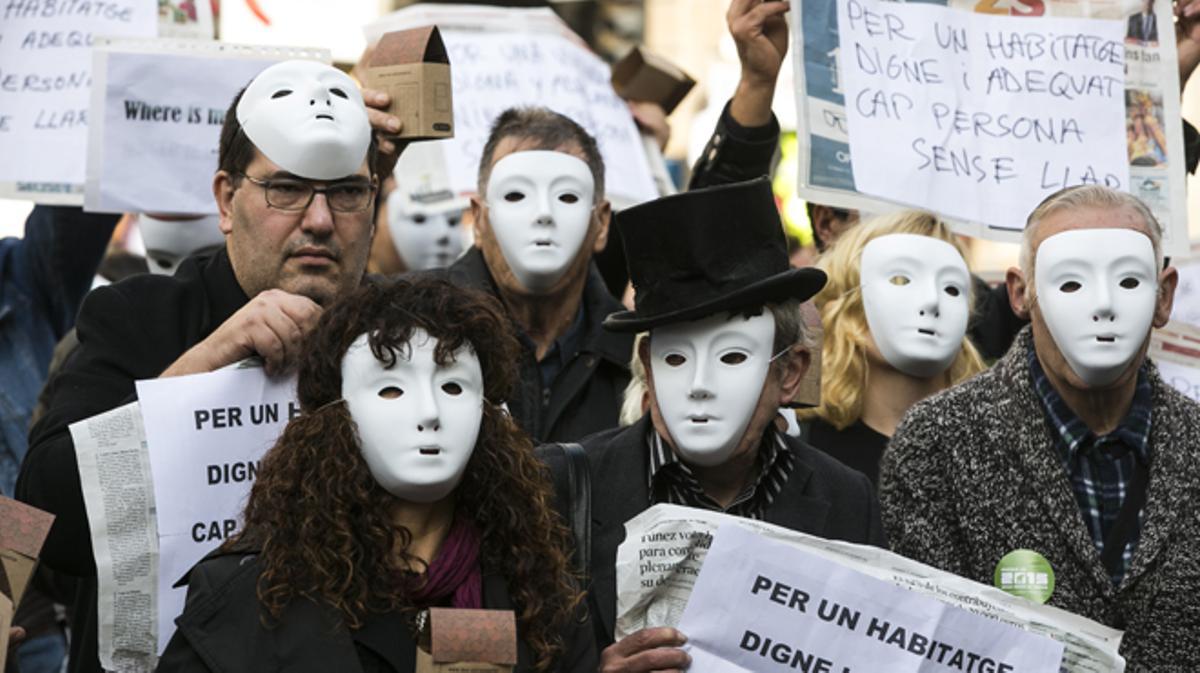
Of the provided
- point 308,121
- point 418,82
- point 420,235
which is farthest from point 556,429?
point 420,235

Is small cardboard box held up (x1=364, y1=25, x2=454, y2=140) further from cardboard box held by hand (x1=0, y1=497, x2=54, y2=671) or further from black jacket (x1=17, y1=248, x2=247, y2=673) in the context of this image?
cardboard box held by hand (x1=0, y1=497, x2=54, y2=671)

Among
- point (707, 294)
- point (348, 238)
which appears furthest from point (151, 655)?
point (707, 294)

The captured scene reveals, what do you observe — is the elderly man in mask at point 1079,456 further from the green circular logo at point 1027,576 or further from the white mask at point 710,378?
the white mask at point 710,378

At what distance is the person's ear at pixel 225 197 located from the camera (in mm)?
5367

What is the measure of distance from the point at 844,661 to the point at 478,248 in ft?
7.42

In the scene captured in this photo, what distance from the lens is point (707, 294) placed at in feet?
16.8

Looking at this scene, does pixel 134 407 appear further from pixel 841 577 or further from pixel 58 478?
pixel 841 577

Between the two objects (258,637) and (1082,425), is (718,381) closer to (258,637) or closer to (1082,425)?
(1082,425)

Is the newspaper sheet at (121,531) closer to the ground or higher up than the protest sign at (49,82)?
closer to the ground

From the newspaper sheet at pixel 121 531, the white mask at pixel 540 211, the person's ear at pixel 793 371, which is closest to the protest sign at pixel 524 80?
the white mask at pixel 540 211

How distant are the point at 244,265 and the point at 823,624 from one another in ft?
5.18

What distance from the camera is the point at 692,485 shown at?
203 inches

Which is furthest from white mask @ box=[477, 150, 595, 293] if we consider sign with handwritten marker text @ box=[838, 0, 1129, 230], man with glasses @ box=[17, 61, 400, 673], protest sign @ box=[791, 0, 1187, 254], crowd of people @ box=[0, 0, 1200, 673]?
Result: man with glasses @ box=[17, 61, 400, 673]

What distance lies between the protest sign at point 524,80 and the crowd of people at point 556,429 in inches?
66.9
